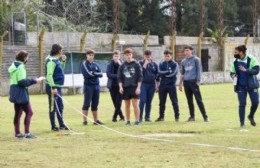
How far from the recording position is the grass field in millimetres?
9719

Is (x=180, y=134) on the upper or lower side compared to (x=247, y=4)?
lower

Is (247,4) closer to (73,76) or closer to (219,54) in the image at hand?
(219,54)

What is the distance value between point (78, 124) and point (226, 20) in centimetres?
6009

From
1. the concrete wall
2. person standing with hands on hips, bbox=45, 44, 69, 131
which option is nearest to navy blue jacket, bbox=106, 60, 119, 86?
person standing with hands on hips, bbox=45, 44, 69, 131

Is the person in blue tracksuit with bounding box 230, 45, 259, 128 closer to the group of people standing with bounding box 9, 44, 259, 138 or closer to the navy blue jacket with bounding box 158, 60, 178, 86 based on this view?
the group of people standing with bounding box 9, 44, 259, 138

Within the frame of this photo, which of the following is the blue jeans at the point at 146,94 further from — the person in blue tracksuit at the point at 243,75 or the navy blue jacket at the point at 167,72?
the person in blue tracksuit at the point at 243,75

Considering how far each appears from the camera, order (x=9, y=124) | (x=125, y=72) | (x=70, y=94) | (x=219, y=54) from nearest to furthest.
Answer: (x=125, y=72), (x=9, y=124), (x=70, y=94), (x=219, y=54)

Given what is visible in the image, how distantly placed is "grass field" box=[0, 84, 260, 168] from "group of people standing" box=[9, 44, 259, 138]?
1.54 ft

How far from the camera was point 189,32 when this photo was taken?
73938 millimetres

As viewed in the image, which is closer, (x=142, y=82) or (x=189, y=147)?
(x=189, y=147)

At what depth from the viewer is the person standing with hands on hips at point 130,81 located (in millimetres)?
15156

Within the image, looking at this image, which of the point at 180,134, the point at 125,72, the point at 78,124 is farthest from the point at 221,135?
the point at 78,124

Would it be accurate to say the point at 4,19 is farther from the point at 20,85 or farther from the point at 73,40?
the point at 20,85

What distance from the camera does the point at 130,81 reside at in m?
15.2
